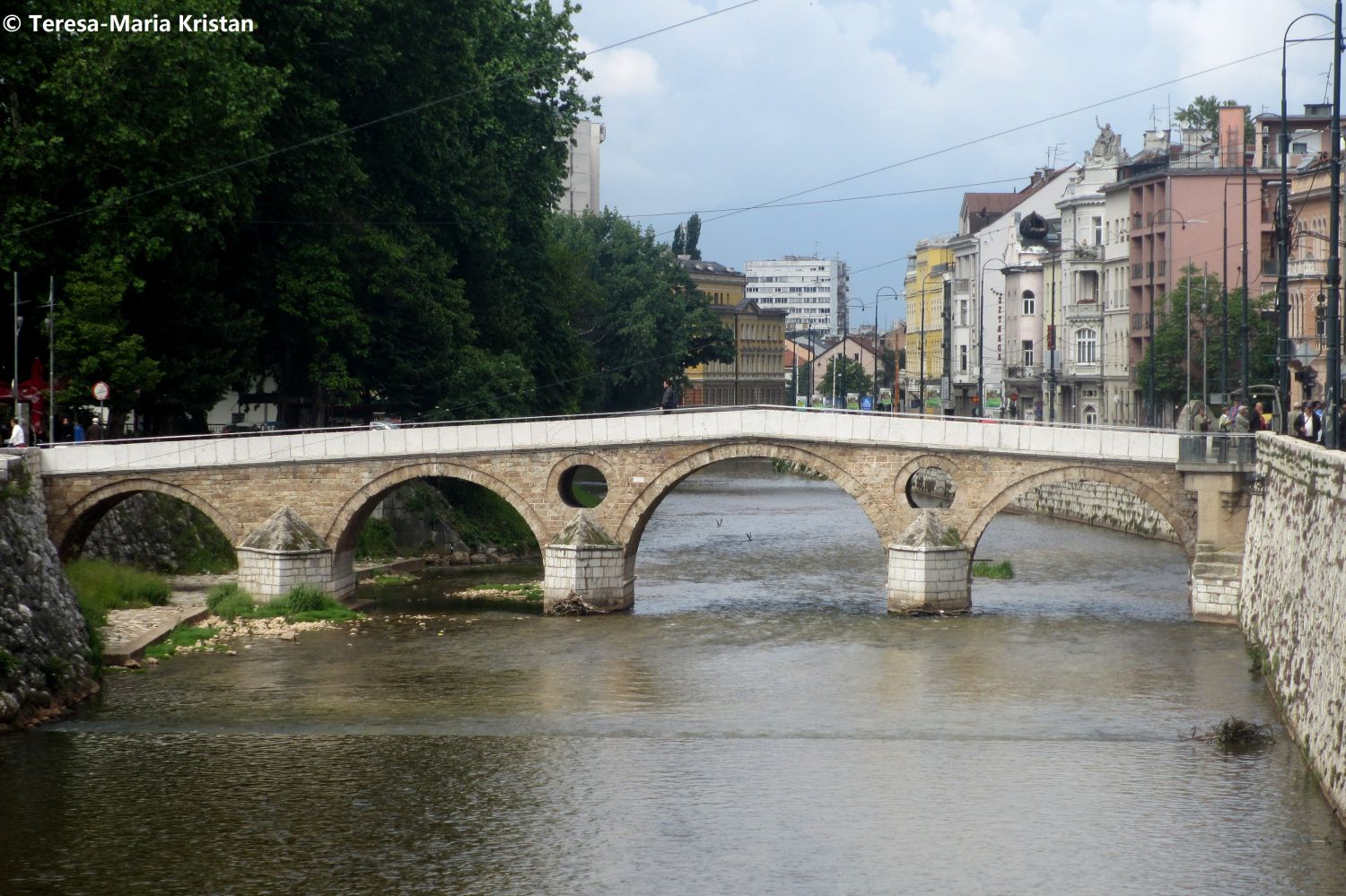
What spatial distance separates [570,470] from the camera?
41.4 meters

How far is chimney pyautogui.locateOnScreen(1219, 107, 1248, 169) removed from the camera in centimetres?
6912

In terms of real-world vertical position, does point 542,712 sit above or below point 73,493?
below

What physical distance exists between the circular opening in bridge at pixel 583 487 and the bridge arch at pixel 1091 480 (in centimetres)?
864

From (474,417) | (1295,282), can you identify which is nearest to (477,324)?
(474,417)

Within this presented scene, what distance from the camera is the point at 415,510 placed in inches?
1922

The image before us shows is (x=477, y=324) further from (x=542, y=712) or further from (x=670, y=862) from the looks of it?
(x=670, y=862)

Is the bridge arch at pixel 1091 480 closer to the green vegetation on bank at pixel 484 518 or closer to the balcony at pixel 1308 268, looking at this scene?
the green vegetation on bank at pixel 484 518

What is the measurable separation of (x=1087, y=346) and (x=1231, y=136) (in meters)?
12.1

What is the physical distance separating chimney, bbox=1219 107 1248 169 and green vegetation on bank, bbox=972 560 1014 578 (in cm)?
2835

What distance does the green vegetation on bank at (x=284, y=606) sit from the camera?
38125 mm

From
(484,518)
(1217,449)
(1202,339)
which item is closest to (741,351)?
(1202,339)

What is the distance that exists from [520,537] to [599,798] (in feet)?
94.6

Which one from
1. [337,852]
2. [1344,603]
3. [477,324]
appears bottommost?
[337,852]

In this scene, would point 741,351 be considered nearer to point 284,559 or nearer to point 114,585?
point 284,559
